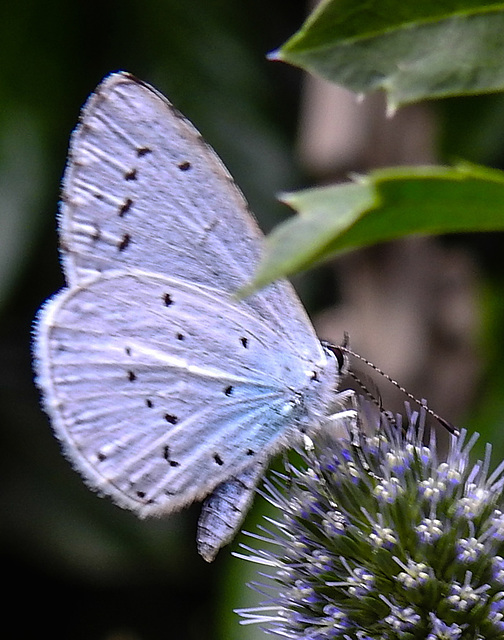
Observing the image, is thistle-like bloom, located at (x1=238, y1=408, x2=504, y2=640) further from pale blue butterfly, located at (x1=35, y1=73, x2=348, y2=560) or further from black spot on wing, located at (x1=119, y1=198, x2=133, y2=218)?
black spot on wing, located at (x1=119, y1=198, x2=133, y2=218)

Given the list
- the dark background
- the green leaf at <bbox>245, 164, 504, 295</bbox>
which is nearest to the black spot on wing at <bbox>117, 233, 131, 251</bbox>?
the dark background

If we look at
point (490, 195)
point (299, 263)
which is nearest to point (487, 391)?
point (490, 195)

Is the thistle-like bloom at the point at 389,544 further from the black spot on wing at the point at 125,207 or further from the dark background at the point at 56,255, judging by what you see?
the dark background at the point at 56,255

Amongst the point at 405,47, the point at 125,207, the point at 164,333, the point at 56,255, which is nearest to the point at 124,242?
the point at 125,207

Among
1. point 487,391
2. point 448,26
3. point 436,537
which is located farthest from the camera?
point 487,391

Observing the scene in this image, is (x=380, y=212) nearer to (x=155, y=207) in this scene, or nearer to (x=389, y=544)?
(x=389, y=544)

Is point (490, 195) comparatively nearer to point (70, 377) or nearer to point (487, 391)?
point (70, 377)

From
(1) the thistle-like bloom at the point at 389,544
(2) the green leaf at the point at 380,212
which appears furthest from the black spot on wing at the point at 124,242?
(2) the green leaf at the point at 380,212

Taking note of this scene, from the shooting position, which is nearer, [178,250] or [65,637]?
[178,250]
